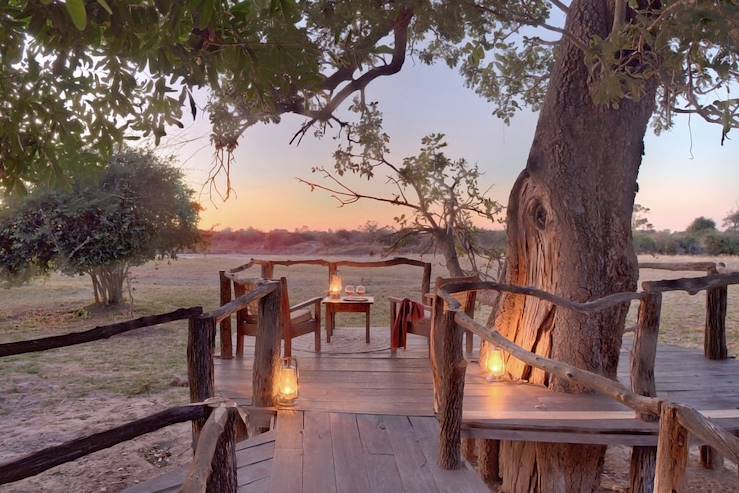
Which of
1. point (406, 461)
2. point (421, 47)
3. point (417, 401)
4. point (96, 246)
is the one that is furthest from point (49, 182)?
point (96, 246)

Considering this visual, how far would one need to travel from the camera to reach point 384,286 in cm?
1788

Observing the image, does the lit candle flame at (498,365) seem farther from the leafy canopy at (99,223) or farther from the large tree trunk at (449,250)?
the leafy canopy at (99,223)

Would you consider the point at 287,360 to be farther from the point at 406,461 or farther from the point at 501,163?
the point at 501,163

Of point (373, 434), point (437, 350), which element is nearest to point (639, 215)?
point (437, 350)

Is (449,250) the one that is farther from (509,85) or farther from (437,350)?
(437,350)

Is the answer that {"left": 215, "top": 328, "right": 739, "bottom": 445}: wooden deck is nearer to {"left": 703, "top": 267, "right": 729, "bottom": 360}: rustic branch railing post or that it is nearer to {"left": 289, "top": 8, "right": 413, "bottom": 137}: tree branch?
{"left": 703, "top": 267, "right": 729, "bottom": 360}: rustic branch railing post

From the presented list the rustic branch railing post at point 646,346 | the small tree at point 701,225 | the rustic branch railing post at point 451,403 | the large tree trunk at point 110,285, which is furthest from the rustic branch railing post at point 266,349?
the small tree at point 701,225

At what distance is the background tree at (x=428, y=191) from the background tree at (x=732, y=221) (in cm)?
1443

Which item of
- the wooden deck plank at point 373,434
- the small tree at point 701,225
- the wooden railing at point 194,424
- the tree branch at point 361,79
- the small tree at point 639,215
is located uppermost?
the tree branch at point 361,79

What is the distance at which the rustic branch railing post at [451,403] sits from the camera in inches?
122

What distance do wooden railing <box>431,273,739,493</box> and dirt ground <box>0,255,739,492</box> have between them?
3.17m

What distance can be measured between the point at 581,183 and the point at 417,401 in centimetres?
256

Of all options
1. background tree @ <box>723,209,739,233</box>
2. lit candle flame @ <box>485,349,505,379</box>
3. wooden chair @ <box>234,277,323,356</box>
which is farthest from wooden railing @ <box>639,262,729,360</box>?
background tree @ <box>723,209,739,233</box>

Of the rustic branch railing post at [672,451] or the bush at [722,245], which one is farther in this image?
the bush at [722,245]
